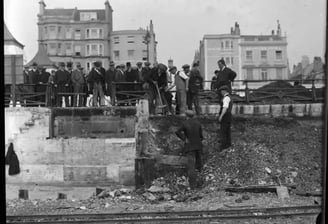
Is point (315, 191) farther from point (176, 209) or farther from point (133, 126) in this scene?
point (133, 126)

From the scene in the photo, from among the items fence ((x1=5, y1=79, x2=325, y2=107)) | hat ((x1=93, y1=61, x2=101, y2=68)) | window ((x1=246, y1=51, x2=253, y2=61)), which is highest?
window ((x1=246, y1=51, x2=253, y2=61))

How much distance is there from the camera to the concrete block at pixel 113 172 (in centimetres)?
1404

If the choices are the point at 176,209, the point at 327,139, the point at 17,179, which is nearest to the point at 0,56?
the point at 327,139

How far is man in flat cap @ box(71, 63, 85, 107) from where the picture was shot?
16.0 metres

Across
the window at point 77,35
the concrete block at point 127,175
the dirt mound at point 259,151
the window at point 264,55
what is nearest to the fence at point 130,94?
the dirt mound at point 259,151

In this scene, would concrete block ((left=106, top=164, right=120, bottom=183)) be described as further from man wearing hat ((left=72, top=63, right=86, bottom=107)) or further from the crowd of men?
man wearing hat ((left=72, top=63, right=86, bottom=107))

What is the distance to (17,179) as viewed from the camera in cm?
1413

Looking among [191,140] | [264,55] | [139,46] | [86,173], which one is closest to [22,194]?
[86,173]

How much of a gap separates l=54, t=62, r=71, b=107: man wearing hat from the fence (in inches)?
1.3

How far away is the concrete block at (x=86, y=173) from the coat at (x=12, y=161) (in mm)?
1402

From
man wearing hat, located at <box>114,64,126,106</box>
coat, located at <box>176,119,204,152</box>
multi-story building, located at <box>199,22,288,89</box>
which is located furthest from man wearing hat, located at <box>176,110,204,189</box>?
multi-story building, located at <box>199,22,288,89</box>

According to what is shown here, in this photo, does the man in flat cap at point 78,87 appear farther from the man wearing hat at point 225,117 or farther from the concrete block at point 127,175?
the man wearing hat at point 225,117

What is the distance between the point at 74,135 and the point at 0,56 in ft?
37.0

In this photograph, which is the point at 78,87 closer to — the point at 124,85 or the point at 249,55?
the point at 124,85
